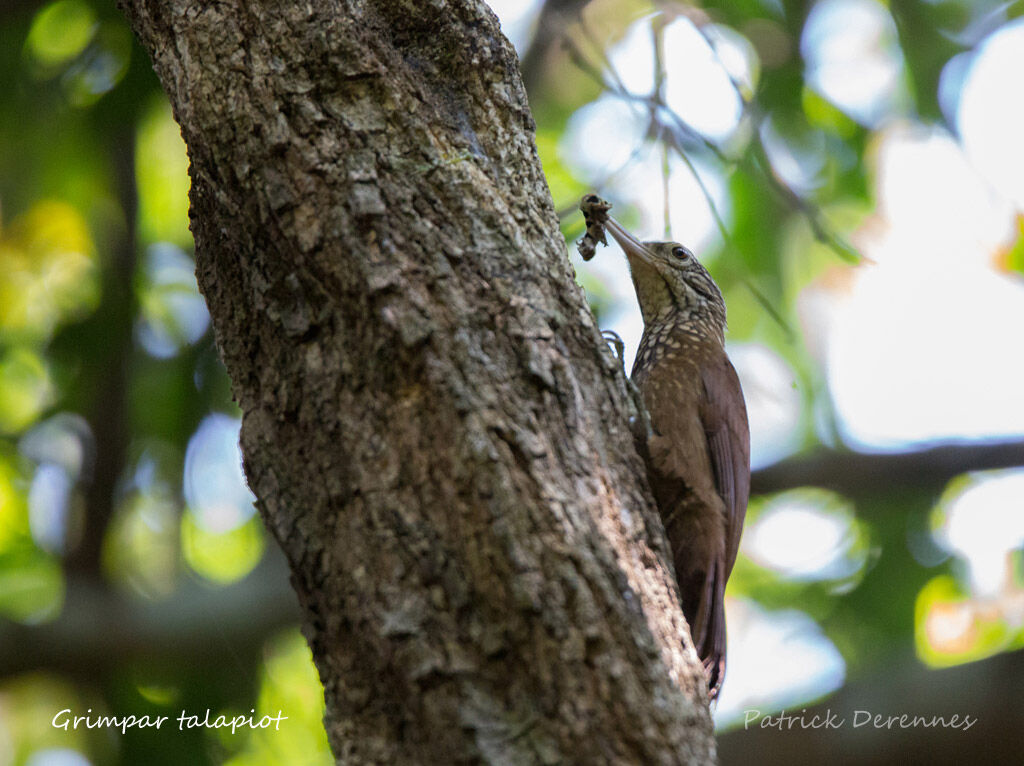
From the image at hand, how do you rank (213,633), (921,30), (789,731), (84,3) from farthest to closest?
(921,30)
(84,3)
(213,633)
(789,731)

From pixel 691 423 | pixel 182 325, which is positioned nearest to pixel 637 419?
pixel 691 423

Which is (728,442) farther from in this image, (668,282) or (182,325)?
(182,325)

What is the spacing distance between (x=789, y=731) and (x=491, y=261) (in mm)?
1924

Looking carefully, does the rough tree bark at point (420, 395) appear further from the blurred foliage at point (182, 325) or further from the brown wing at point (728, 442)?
the blurred foliage at point (182, 325)

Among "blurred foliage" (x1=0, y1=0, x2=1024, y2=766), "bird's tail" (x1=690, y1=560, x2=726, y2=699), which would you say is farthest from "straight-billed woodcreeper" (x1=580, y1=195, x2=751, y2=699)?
"blurred foliage" (x1=0, y1=0, x2=1024, y2=766)

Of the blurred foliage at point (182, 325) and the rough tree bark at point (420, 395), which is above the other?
the blurred foliage at point (182, 325)

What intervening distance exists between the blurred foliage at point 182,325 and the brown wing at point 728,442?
3.57 ft

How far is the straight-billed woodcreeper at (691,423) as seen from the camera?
252cm

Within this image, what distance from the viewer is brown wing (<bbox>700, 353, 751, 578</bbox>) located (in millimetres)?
2779

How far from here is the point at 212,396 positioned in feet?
14.9

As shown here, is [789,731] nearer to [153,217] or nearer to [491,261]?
[491,261]

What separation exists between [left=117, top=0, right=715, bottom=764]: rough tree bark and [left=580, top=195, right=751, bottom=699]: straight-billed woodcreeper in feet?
2.02

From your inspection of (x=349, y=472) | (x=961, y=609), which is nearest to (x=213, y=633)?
(x=349, y=472)

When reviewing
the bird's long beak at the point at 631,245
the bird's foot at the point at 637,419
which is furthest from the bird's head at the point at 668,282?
the bird's foot at the point at 637,419
